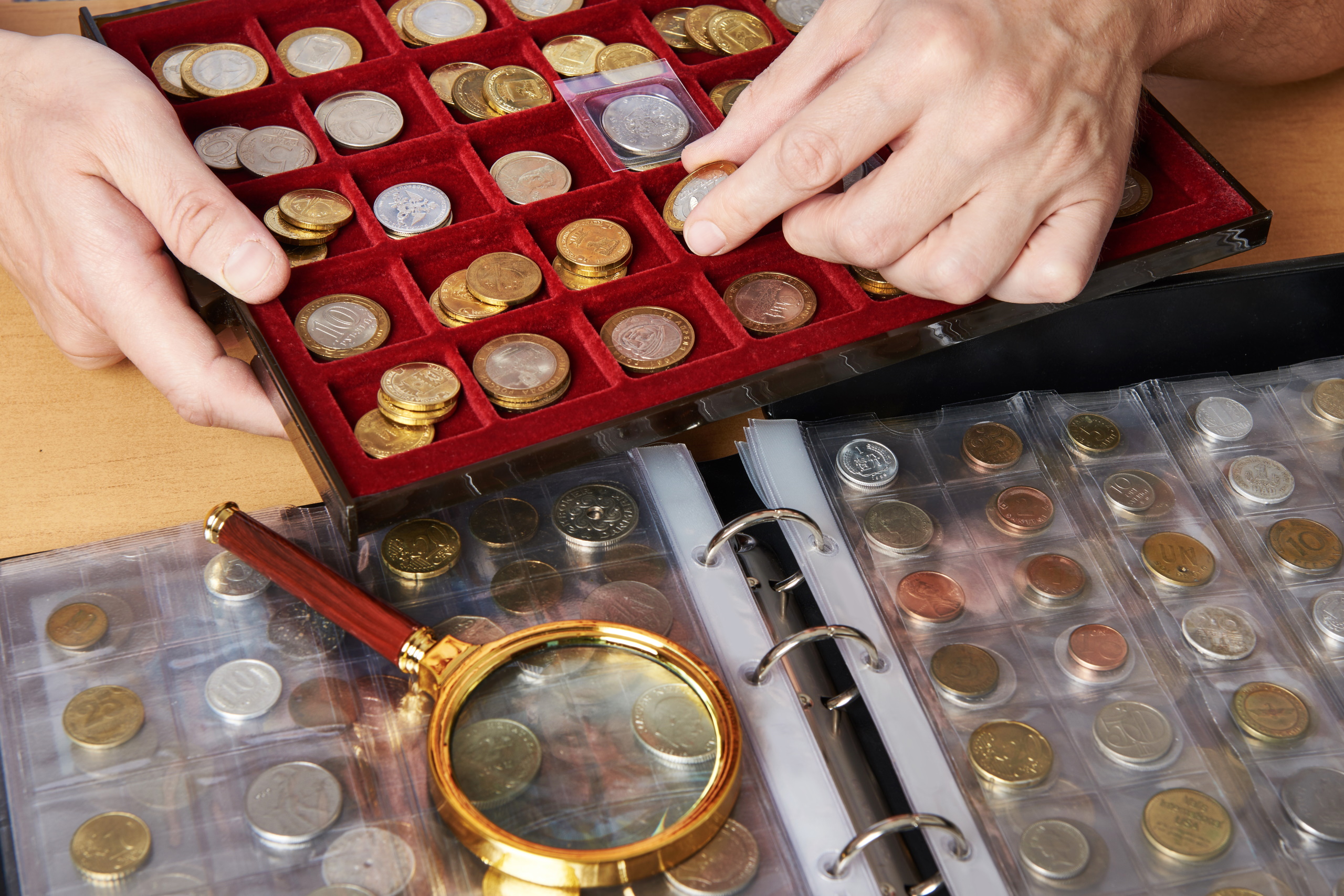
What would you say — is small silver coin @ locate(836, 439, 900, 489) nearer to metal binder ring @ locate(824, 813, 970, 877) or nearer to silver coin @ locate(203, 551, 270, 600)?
metal binder ring @ locate(824, 813, 970, 877)

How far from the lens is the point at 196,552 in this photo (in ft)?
4.21

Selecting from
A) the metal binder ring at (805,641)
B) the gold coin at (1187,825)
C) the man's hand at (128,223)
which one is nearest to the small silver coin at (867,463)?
the metal binder ring at (805,641)

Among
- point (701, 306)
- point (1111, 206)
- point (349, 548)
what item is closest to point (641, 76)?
point (701, 306)

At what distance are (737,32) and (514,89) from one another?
39 cm

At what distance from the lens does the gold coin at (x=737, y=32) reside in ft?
5.94

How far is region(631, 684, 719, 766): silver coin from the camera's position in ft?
3.60

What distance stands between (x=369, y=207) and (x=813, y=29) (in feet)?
2.17

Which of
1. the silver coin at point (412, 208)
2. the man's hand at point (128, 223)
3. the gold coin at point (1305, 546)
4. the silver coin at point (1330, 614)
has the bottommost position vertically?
the man's hand at point (128, 223)

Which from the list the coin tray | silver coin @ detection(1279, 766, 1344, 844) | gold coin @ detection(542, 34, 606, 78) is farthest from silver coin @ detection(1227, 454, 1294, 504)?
gold coin @ detection(542, 34, 606, 78)

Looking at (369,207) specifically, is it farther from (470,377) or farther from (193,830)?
(193,830)

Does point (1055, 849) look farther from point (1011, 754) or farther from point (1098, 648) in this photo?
point (1098, 648)

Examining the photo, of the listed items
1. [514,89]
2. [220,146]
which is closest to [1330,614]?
[514,89]

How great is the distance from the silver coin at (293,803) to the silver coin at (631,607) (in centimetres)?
32

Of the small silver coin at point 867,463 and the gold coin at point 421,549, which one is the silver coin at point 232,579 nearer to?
the gold coin at point 421,549
